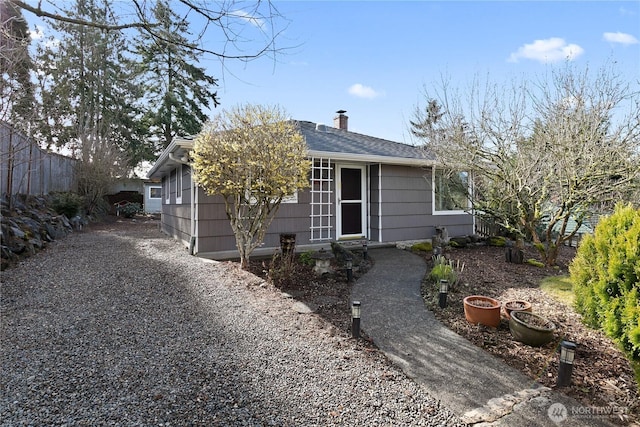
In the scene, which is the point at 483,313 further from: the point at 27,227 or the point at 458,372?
the point at 27,227

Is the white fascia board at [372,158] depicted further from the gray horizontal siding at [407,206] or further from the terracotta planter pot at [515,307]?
the terracotta planter pot at [515,307]

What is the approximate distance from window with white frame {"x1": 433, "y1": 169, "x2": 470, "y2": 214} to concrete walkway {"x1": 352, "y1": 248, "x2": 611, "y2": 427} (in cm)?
552

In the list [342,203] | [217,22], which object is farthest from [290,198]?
[217,22]

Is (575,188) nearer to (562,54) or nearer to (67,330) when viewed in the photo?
(562,54)

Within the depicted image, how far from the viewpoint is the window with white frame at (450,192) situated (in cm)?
959

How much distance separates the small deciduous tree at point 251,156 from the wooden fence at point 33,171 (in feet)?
13.4

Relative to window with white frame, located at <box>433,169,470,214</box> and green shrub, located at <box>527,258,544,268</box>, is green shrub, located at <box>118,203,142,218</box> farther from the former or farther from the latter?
green shrub, located at <box>527,258,544,268</box>

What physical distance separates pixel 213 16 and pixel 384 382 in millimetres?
3257

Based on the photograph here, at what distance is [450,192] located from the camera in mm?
9914

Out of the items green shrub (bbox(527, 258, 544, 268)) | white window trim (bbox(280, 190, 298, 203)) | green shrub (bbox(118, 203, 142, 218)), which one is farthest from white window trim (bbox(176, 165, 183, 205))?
green shrub (bbox(118, 203, 142, 218))

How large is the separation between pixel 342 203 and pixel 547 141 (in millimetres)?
4558

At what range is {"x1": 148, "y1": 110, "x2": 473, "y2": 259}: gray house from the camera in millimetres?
6938

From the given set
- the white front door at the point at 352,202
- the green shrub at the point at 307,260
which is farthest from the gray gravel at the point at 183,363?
the white front door at the point at 352,202

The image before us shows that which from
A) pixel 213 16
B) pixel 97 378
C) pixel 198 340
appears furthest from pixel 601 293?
pixel 97 378
